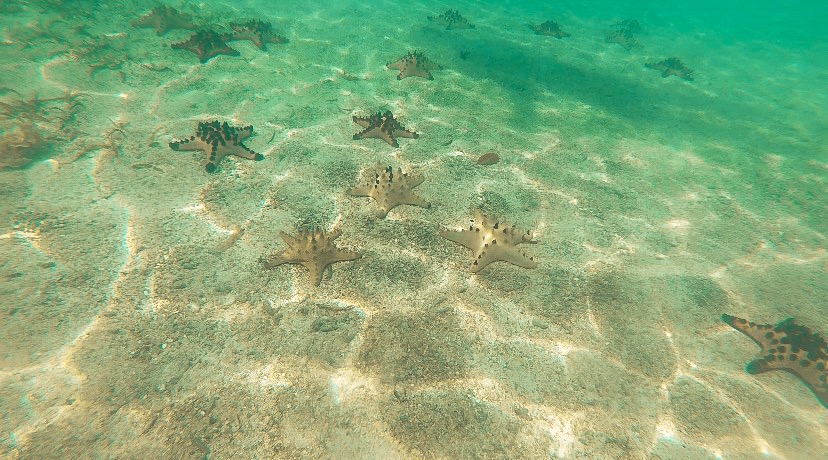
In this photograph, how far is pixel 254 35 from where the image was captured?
917cm

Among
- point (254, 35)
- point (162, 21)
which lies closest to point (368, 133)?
point (254, 35)

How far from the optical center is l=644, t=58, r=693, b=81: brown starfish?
11688 mm

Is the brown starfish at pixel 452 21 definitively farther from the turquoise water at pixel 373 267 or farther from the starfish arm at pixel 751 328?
the starfish arm at pixel 751 328

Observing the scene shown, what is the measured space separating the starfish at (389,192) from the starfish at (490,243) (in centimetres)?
74

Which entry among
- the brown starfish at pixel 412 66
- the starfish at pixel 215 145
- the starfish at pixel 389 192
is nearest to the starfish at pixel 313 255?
the starfish at pixel 389 192

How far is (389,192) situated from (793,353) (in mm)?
4707

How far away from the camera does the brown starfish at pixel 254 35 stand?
9.06 m

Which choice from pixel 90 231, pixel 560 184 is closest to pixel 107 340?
pixel 90 231

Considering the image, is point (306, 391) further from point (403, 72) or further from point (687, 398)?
point (403, 72)

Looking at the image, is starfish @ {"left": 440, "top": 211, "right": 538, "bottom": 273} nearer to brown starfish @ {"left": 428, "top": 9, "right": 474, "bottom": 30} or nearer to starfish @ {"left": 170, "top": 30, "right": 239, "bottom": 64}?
starfish @ {"left": 170, "top": 30, "right": 239, "bottom": 64}

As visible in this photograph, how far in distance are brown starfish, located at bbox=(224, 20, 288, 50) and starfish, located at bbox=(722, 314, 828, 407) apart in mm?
10914

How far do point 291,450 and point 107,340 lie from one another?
198cm

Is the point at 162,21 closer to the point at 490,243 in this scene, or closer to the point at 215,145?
the point at 215,145

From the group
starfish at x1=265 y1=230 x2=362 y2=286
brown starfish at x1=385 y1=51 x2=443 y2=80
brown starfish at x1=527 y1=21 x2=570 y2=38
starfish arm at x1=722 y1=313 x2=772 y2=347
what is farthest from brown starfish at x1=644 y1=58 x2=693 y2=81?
starfish at x1=265 y1=230 x2=362 y2=286
